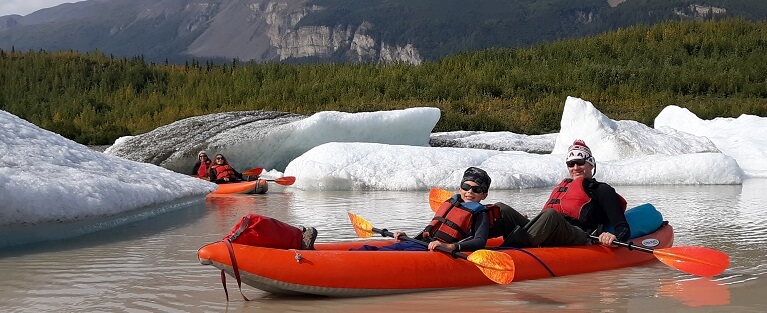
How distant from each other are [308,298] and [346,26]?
132 metres

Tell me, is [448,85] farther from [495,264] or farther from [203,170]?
[495,264]

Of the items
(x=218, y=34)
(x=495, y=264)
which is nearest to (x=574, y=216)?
(x=495, y=264)

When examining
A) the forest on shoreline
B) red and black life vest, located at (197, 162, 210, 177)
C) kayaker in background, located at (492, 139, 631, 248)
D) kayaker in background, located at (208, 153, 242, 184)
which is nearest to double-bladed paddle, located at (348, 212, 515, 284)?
kayaker in background, located at (492, 139, 631, 248)

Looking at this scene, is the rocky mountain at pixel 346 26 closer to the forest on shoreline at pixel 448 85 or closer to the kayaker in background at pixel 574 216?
the forest on shoreline at pixel 448 85

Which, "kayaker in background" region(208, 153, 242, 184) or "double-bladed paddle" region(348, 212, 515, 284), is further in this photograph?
"kayaker in background" region(208, 153, 242, 184)

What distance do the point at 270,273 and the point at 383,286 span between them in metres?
0.57

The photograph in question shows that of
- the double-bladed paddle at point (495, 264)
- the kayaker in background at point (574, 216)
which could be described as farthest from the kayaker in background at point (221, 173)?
the double-bladed paddle at point (495, 264)

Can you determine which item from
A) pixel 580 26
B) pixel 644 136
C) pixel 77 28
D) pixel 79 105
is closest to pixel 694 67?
pixel 644 136

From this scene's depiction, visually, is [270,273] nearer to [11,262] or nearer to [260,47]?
[11,262]

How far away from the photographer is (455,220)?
195 inches

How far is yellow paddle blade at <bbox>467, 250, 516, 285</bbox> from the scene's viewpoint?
179 inches

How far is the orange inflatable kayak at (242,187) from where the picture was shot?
1109cm

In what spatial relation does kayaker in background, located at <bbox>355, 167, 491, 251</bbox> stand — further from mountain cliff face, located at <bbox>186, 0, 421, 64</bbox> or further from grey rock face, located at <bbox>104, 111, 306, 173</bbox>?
mountain cliff face, located at <bbox>186, 0, 421, 64</bbox>

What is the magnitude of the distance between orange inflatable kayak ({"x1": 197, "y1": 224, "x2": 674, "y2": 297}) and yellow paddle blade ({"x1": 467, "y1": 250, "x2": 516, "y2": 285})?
0.21m
